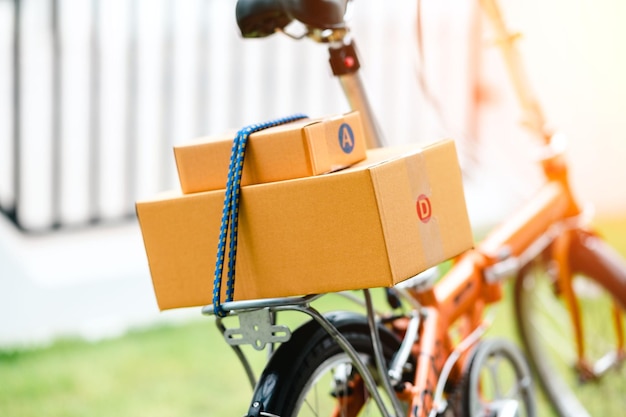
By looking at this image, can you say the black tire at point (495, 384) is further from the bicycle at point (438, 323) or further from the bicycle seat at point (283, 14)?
the bicycle seat at point (283, 14)

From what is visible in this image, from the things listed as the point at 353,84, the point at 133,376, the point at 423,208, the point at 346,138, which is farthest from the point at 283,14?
the point at 133,376

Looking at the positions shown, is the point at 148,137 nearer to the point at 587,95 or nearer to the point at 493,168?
the point at 493,168

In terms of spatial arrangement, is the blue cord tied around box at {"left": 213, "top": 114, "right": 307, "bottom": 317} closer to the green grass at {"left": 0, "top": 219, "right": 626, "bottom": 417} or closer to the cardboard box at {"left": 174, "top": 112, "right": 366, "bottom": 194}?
the cardboard box at {"left": 174, "top": 112, "right": 366, "bottom": 194}

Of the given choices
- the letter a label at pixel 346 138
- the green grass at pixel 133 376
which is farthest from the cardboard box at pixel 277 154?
the green grass at pixel 133 376

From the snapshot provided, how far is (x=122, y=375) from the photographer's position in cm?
322

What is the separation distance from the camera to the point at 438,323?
1773 millimetres

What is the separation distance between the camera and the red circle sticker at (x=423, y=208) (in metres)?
1.37

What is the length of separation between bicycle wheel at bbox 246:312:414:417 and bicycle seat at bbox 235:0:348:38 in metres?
0.49

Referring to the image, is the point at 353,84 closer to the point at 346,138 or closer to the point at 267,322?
the point at 346,138

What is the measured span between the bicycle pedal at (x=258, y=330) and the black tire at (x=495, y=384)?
59 cm

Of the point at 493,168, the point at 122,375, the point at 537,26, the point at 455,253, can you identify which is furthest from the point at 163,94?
the point at 455,253

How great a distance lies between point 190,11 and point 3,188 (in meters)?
1.12

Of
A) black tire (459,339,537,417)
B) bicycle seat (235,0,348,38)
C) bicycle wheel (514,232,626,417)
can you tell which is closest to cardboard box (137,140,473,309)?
bicycle seat (235,0,348,38)

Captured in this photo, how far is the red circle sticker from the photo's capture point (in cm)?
137
